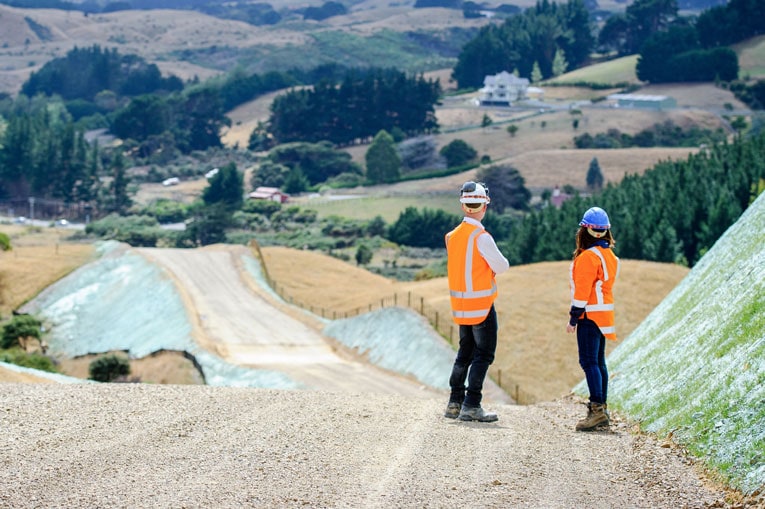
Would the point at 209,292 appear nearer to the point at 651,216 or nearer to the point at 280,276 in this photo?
the point at 280,276

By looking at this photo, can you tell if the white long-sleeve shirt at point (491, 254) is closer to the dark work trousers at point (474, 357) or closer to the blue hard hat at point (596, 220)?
the dark work trousers at point (474, 357)

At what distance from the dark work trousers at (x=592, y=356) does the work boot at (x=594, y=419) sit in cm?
17

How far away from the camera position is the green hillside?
1279 cm

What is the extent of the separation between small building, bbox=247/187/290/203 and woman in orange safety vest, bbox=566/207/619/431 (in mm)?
150954

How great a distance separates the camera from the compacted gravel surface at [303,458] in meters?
11.9

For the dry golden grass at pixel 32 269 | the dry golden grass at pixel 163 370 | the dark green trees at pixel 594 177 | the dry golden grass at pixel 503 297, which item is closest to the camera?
the dry golden grass at pixel 503 297

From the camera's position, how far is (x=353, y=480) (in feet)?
40.9

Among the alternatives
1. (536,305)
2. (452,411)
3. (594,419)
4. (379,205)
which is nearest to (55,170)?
(379,205)

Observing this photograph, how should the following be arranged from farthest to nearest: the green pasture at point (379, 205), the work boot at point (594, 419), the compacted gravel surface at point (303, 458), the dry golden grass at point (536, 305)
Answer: the green pasture at point (379, 205) → the dry golden grass at point (536, 305) → the work boot at point (594, 419) → the compacted gravel surface at point (303, 458)

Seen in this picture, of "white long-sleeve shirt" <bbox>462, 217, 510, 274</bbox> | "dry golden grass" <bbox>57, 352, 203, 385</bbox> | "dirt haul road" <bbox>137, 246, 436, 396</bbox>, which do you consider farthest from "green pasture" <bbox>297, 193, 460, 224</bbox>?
"white long-sleeve shirt" <bbox>462, 217, 510, 274</bbox>

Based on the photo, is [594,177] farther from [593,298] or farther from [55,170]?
[593,298]

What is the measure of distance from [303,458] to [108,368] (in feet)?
131

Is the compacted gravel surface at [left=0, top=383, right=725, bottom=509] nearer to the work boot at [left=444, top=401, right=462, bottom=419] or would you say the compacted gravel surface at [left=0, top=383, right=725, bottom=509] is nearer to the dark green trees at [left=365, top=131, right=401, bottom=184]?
the work boot at [left=444, top=401, right=462, bottom=419]

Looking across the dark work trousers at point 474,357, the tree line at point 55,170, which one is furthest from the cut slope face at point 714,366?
the tree line at point 55,170
